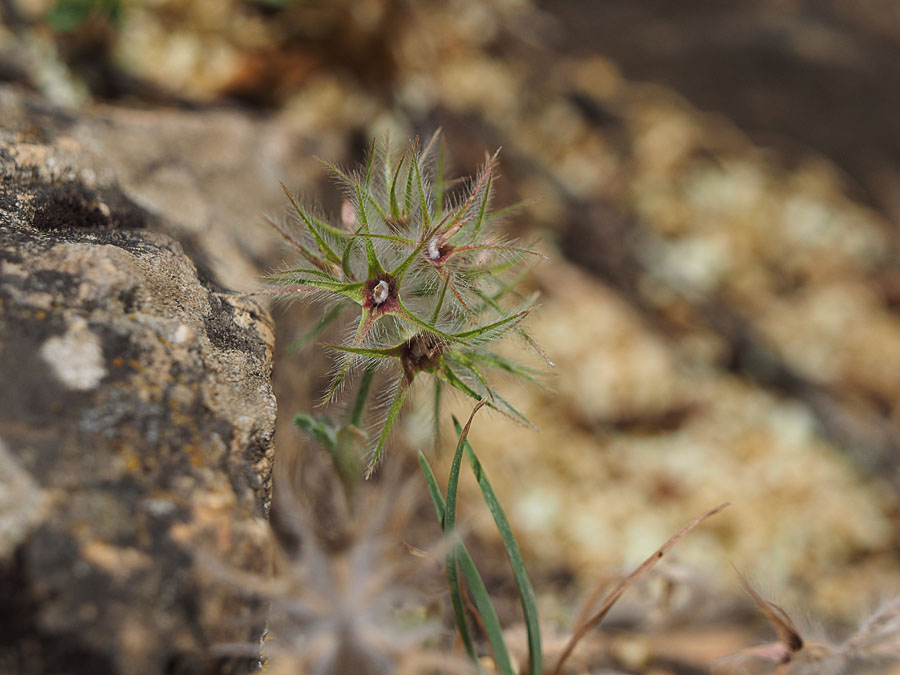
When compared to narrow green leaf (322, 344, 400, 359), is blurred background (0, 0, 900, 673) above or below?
above

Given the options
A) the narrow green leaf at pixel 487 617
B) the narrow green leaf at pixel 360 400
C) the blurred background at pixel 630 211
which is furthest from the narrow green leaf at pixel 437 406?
the blurred background at pixel 630 211

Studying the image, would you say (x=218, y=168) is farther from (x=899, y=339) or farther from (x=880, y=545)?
(x=899, y=339)

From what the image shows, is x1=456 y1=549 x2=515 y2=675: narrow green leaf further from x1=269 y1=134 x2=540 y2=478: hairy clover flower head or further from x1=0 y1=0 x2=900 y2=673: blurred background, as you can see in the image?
x1=0 y1=0 x2=900 y2=673: blurred background

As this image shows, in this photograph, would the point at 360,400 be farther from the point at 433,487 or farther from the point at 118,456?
the point at 118,456

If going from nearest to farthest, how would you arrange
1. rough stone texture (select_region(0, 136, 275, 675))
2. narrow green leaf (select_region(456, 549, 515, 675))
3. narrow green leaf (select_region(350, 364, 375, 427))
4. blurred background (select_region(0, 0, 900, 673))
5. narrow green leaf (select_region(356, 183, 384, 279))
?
1. rough stone texture (select_region(0, 136, 275, 675))
2. narrow green leaf (select_region(356, 183, 384, 279))
3. narrow green leaf (select_region(456, 549, 515, 675))
4. narrow green leaf (select_region(350, 364, 375, 427))
5. blurred background (select_region(0, 0, 900, 673))

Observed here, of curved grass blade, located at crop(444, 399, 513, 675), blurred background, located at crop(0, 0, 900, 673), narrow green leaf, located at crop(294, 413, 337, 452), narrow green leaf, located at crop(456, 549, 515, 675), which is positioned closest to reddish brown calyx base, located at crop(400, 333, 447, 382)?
curved grass blade, located at crop(444, 399, 513, 675)
